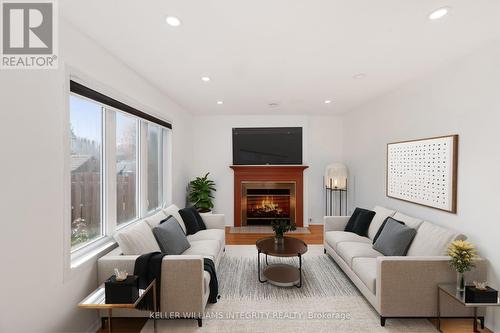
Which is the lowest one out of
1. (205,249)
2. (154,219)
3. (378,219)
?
(205,249)

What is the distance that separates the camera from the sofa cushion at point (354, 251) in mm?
2997

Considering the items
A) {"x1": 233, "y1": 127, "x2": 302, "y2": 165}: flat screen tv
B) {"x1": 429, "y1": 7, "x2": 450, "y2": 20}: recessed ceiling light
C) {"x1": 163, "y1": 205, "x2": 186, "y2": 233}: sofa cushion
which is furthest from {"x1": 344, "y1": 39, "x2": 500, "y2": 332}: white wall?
{"x1": 163, "y1": 205, "x2": 186, "y2": 233}: sofa cushion

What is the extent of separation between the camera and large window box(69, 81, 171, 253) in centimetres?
→ 232

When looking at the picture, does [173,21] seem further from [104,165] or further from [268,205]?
[268,205]

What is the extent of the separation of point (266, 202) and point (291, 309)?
3.39 meters

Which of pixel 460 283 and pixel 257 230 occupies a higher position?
pixel 460 283

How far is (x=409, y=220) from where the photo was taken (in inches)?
122

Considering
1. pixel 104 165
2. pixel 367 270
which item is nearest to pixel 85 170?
pixel 104 165

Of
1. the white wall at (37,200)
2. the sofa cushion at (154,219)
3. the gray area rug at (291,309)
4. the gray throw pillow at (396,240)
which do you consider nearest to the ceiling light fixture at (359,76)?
the gray throw pillow at (396,240)

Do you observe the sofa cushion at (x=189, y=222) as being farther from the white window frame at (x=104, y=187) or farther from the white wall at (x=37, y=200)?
the white wall at (x=37, y=200)

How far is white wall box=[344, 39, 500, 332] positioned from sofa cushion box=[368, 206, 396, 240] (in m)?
0.23

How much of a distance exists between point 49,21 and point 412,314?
407cm

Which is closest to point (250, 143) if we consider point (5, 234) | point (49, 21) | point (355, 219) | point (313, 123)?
point (313, 123)

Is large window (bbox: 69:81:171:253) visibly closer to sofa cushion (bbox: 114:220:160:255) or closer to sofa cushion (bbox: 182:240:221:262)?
sofa cushion (bbox: 114:220:160:255)
